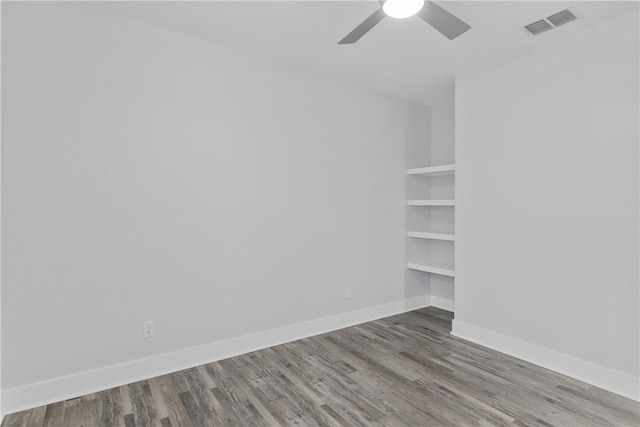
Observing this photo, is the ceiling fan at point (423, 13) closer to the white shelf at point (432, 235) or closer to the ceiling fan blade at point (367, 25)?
the ceiling fan blade at point (367, 25)

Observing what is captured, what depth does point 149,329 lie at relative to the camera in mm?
2447

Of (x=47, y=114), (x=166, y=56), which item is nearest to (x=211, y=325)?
(x=47, y=114)

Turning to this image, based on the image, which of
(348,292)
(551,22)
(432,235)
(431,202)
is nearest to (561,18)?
(551,22)

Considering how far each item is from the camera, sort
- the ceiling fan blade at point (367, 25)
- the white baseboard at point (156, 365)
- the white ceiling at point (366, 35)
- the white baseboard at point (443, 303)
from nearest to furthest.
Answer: the ceiling fan blade at point (367, 25)
the white baseboard at point (156, 365)
the white ceiling at point (366, 35)
the white baseboard at point (443, 303)

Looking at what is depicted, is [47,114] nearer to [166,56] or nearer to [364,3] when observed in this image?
[166,56]

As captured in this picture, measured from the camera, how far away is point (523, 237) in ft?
9.23

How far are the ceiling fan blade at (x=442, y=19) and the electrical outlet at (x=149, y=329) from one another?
8.72 feet

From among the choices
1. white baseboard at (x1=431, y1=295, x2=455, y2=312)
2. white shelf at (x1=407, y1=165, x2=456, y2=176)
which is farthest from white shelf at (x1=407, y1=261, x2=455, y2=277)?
white shelf at (x1=407, y1=165, x2=456, y2=176)

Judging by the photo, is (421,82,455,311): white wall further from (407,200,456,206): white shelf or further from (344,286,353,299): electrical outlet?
(344,286,353,299): electrical outlet

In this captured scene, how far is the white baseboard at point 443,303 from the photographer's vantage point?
404cm

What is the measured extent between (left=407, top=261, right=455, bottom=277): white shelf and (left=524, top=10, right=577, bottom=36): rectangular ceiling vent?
2192mm

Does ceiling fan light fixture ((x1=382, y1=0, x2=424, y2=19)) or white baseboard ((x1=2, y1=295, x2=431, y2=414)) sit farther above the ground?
ceiling fan light fixture ((x1=382, y1=0, x2=424, y2=19))

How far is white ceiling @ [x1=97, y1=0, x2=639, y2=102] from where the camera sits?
7.28 feet

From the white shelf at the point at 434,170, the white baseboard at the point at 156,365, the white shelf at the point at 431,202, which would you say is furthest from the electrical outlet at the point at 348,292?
the white shelf at the point at 434,170
